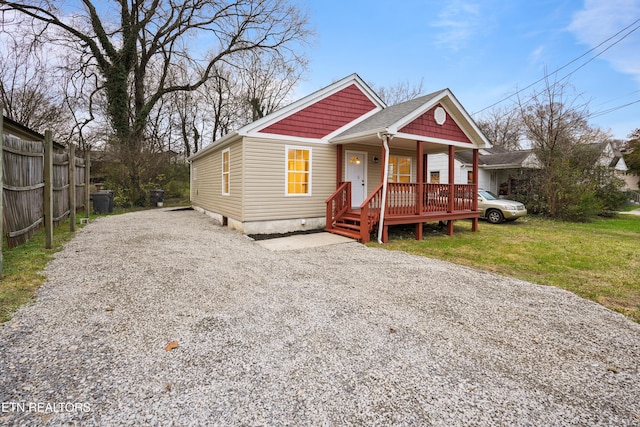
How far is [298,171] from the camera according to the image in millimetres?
9008

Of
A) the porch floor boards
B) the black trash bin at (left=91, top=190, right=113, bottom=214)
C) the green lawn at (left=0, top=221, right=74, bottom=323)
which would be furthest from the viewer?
the black trash bin at (left=91, top=190, right=113, bottom=214)

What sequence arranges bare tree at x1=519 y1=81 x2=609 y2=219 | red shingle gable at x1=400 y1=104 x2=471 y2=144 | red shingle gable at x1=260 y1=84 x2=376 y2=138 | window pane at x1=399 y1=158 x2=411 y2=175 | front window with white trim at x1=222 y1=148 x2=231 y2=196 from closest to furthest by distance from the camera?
red shingle gable at x1=400 y1=104 x2=471 y2=144
red shingle gable at x1=260 y1=84 x2=376 y2=138
front window with white trim at x1=222 y1=148 x2=231 y2=196
window pane at x1=399 y1=158 x2=411 y2=175
bare tree at x1=519 y1=81 x2=609 y2=219

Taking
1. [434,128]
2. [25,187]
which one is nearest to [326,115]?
[434,128]

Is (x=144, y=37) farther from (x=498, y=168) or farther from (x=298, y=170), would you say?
(x=498, y=168)

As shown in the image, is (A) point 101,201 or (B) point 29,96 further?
(B) point 29,96

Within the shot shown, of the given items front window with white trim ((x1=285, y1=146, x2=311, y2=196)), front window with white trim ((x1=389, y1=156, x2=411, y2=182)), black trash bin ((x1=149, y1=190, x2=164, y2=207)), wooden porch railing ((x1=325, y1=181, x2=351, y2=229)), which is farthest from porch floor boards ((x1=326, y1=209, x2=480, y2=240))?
black trash bin ((x1=149, y1=190, x2=164, y2=207))

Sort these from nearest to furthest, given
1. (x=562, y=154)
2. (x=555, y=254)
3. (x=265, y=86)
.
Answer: (x=555, y=254) → (x=562, y=154) → (x=265, y=86)

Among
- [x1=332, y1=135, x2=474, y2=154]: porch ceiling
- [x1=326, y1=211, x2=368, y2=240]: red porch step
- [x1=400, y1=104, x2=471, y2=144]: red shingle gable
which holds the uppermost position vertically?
[x1=400, y1=104, x2=471, y2=144]: red shingle gable

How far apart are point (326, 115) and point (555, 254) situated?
692cm

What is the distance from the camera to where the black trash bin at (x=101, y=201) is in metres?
12.6

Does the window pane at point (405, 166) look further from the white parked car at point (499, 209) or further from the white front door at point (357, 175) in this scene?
the white parked car at point (499, 209)

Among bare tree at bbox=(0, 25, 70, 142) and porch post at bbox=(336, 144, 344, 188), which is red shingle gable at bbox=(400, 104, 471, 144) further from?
bare tree at bbox=(0, 25, 70, 142)

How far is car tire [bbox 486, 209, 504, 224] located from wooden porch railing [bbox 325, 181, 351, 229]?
695cm

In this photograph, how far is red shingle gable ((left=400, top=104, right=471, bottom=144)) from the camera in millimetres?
8320
